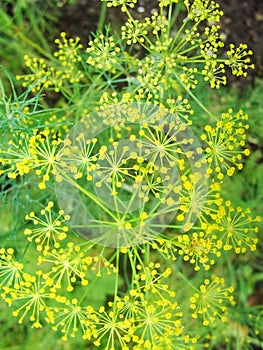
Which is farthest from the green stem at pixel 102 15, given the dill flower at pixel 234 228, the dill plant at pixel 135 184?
the dill flower at pixel 234 228

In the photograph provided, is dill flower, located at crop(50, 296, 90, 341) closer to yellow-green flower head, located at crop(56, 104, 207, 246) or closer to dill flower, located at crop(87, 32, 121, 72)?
yellow-green flower head, located at crop(56, 104, 207, 246)

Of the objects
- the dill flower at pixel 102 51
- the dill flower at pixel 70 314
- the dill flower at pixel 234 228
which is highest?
the dill flower at pixel 102 51

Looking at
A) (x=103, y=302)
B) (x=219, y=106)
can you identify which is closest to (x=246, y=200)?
(x=219, y=106)

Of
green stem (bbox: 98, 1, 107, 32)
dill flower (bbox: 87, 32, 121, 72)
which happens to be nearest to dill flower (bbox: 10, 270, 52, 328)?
dill flower (bbox: 87, 32, 121, 72)

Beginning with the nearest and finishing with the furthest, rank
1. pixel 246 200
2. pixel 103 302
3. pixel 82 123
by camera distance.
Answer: pixel 82 123, pixel 103 302, pixel 246 200

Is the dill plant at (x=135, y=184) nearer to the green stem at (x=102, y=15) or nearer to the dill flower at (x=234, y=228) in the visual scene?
the dill flower at (x=234, y=228)

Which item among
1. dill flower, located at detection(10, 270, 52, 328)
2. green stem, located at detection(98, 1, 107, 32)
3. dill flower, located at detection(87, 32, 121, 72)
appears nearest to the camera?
dill flower, located at detection(10, 270, 52, 328)

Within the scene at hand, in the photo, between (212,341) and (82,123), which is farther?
(212,341)

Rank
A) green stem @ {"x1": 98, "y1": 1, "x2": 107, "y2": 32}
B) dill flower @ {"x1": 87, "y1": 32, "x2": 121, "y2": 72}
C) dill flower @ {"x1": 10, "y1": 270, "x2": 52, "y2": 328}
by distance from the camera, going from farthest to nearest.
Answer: green stem @ {"x1": 98, "y1": 1, "x2": 107, "y2": 32}
dill flower @ {"x1": 87, "y1": 32, "x2": 121, "y2": 72}
dill flower @ {"x1": 10, "y1": 270, "x2": 52, "y2": 328}

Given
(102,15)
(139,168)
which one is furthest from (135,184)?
(102,15)

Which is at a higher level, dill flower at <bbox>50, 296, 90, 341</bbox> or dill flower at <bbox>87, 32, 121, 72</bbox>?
dill flower at <bbox>87, 32, 121, 72</bbox>

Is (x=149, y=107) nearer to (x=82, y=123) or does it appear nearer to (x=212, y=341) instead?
(x=82, y=123)
